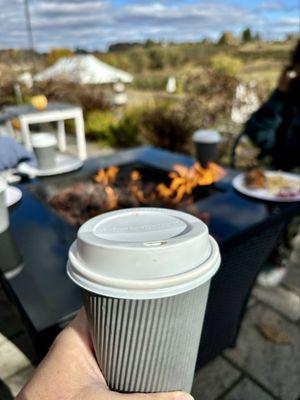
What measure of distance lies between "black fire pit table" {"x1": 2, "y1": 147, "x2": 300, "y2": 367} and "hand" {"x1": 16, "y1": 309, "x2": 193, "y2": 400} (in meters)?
0.36

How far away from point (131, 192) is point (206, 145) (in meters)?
0.68

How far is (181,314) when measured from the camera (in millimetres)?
659

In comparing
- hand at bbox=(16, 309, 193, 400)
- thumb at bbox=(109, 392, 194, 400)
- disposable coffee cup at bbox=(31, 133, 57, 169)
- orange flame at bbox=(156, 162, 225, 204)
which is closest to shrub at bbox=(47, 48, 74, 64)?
disposable coffee cup at bbox=(31, 133, 57, 169)

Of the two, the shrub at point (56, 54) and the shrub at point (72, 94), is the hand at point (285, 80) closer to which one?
the shrub at point (72, 94)

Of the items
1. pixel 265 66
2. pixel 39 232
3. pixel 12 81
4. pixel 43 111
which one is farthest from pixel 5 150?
pixel 265 66

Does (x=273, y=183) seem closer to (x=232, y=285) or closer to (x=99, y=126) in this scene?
(x=232, y=285)

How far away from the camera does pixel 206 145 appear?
231 centimetres

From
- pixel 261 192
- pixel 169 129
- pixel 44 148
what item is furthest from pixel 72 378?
pixel 169 129

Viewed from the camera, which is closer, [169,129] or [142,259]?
[142,259]

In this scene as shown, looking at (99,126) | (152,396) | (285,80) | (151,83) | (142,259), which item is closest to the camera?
(142,259)

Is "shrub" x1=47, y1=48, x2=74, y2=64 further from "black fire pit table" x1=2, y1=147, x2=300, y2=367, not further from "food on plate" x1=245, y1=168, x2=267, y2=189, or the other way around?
"food on plate" x1=245, y1=168, x2=267, y2=189

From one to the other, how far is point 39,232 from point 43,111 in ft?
13.0

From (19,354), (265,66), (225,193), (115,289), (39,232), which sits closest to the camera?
(115,289)

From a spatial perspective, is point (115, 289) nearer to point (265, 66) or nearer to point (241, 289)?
point (241, 289)
